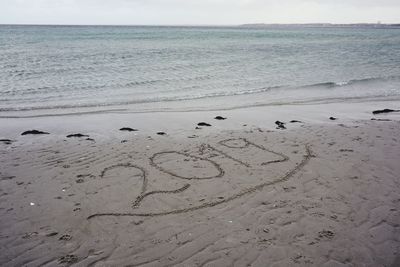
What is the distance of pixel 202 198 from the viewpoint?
18.9ft

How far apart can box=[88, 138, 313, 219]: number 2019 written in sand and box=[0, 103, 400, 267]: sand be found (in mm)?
30

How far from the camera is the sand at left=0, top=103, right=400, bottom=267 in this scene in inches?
173

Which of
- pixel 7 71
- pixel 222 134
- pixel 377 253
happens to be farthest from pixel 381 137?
pixel 7 71

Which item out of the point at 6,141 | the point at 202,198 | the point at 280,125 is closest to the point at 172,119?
the point at 280,125

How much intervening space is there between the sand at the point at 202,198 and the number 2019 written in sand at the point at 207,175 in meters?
0.03

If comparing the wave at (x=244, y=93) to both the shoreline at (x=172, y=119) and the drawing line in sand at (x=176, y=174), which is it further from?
the drawing line in sand at (x=176, y=174)

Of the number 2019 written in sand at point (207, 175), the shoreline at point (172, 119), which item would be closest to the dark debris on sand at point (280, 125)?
the shoreline at point (172, 119)

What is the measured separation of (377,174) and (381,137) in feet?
9.73

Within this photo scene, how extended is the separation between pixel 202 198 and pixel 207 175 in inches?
37.9

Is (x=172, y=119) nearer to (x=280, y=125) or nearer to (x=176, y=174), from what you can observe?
(x=280, y=125)

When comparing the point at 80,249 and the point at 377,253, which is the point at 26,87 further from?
the point at 377,253

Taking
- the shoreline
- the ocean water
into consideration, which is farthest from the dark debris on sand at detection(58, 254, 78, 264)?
the ocean water

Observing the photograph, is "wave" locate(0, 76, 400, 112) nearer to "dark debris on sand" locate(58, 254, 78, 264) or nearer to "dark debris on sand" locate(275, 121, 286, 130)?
"dark debris on sand" locate(275, 121, 286, 130)

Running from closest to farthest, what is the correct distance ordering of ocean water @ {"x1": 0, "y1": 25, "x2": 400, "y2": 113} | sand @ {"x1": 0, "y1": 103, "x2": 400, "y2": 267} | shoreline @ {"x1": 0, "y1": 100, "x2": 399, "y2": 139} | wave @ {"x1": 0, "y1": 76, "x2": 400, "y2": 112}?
sand @ {"x1": 0, "y1": 103, "x2": 400, "y2": 267} → shoreline @ {"x1": 0, "y1": 100, "x2": 399, "y2": 139} → wave @ {"x1": 0, "y1": 76, "x2": 400, "y2": 112} → ocean water @ {"x1": 0, "y1": 25, "x2": 400, "y2": 113}
